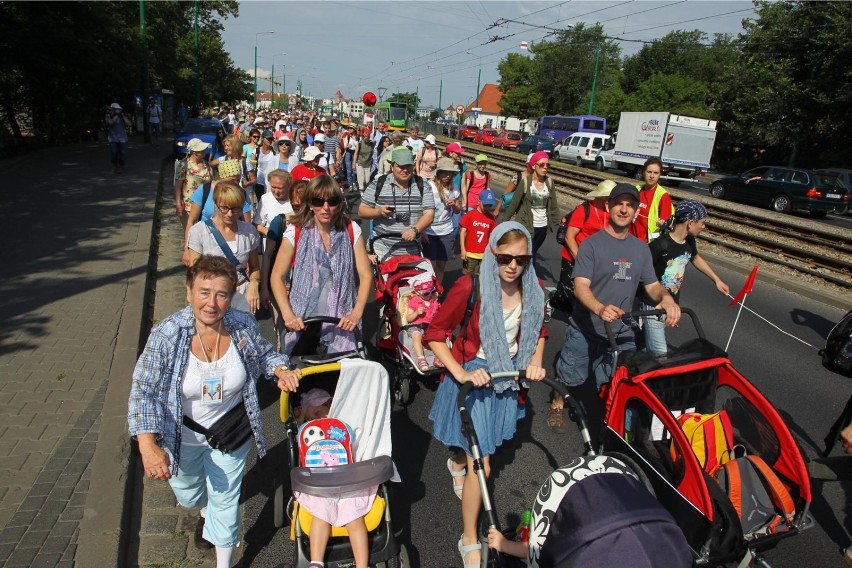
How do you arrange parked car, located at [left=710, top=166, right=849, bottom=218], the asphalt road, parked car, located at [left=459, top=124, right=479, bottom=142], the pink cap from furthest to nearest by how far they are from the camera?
1. parked car, located at [left=459, top=124, right=479, bottom=142]
2. parked car, located at [left=710, top=166, right=849, bottom=218]
3. the pink cap
4. the asphalt road

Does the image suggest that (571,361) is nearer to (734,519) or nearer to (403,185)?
(734,519)

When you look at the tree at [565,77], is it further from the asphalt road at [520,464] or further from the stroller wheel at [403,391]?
the stroller wheel at [403,391]

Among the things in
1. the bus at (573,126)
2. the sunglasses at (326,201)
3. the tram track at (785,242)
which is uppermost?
the bus at (573,126)

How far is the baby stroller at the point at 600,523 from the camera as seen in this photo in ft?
6.09

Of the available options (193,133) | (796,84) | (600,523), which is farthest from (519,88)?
(600,523)

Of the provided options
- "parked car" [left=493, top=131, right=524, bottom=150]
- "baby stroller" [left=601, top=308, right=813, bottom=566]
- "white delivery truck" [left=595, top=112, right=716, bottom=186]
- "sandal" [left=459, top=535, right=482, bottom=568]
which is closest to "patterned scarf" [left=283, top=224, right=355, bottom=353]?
"sandal" [left=459, top=535, right=482, bottom=568]

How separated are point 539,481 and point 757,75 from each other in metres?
41.7

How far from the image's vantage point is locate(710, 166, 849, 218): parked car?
19.4 metres

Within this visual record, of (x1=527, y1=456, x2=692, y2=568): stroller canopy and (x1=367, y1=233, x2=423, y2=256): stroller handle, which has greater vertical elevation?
(x1=367, y1=233, x2=423, y2=256): stroller handle

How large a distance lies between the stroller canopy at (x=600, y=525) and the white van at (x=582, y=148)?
31.9m

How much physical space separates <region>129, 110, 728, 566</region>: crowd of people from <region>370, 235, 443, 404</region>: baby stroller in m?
0.24

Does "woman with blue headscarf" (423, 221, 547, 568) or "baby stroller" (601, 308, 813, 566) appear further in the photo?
"woman with blue headscarf" (423, 221, 547, 568)

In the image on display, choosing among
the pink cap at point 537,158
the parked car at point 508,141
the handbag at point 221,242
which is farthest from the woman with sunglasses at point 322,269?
the parked car at point 508,141

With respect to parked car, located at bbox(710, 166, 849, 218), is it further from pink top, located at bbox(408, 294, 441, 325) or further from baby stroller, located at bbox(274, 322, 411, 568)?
baby stroller, located at bbox(274, 322, 411, 568)
